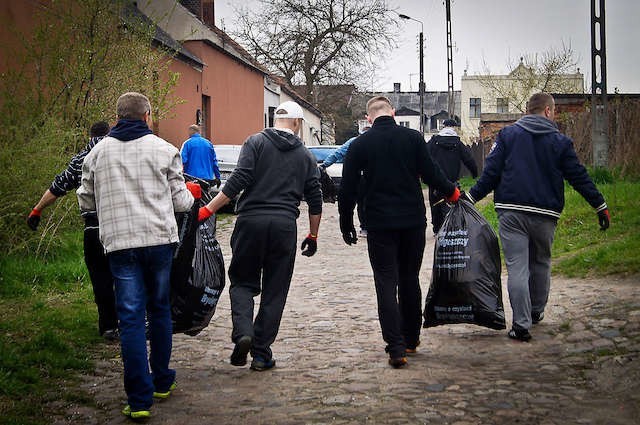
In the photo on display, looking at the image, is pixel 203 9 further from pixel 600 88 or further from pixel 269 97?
pixel 600 88

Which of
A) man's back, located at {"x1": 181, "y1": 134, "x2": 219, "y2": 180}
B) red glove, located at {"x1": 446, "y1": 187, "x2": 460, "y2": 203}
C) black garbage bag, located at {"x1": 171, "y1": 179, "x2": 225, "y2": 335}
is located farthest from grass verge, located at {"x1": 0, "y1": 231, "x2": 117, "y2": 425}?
man's back, located at {"x1": 181, "y1": 134, "x2": 219, "y2": 180}

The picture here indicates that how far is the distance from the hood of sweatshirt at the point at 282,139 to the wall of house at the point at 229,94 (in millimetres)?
21794

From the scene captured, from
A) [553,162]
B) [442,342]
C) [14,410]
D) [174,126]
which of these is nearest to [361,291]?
[442,342]

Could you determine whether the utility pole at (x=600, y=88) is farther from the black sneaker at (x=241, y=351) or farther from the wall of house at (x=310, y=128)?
the wall of house at (x=310, y=128)

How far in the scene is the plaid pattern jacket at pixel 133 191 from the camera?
193 inches

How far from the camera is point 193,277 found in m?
5.91

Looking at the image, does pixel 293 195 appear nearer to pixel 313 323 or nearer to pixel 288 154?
pixel 288 154

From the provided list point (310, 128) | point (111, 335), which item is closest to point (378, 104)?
point (111, 335)

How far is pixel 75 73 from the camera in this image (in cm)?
1216

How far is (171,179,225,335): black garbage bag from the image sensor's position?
5.86 metres

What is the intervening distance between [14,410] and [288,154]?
96.3 inches

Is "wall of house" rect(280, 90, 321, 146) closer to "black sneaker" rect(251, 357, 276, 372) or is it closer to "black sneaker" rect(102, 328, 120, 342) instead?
"black sneaker" rect(102, 328, 120, 342)

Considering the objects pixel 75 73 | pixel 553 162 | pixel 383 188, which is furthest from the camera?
pixel 75 73

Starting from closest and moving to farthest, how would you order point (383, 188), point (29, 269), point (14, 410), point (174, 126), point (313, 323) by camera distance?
point (14, 410), point (383, 188), point (313, 323), point (29, 269), point (174, 126)
